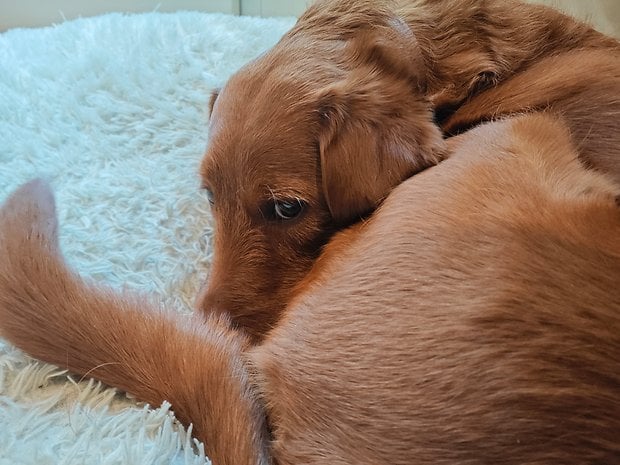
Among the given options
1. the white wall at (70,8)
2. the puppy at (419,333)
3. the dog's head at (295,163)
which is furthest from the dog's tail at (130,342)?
the white wall at (70,8)

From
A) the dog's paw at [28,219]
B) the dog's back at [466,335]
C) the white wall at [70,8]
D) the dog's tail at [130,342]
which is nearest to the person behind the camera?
the dog's back at [466,335]

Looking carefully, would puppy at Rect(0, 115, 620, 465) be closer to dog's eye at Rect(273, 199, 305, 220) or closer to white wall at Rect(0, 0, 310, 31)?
dog's eye at Rect(273, 199, 305, 220)

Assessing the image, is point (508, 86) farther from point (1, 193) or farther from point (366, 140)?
point (1, 193)

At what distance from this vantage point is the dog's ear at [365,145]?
3.95ft

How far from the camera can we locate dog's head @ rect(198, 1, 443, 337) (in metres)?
1.21

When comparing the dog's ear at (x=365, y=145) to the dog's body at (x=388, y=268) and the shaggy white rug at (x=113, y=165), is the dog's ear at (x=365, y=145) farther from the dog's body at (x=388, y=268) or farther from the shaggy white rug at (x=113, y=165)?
the shaggy white rug at (x=113, y=165)

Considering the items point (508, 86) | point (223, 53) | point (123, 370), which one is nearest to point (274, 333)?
point (123, 370)

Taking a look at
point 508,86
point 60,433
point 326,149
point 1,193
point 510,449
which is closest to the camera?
point 510,449

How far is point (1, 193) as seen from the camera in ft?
5.13

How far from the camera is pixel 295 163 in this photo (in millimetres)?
1242

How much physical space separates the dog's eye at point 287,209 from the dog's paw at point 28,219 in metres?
0.33

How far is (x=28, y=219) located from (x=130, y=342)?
29 cm

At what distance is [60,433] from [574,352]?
645 millimetres

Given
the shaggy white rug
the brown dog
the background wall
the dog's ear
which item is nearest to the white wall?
the background wall
